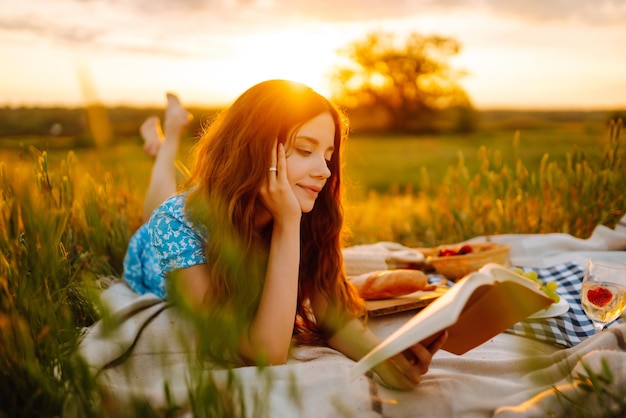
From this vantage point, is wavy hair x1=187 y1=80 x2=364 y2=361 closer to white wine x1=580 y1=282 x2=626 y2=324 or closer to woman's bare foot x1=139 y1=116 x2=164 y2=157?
white wine x1=580 y1=282 x2=626 y2=324

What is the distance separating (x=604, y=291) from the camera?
2.10 metres

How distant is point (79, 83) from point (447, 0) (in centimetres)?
717

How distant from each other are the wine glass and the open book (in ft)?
2.33

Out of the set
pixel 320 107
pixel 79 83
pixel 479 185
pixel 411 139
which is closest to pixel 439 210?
pixel 479 185

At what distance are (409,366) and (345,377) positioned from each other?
0.22m

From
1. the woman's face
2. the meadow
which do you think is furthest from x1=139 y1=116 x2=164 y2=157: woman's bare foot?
the woman's face

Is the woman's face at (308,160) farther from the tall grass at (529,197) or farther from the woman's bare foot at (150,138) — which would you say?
the woman's bare foot at (150,138)

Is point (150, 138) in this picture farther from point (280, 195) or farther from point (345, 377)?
point (345, 377)

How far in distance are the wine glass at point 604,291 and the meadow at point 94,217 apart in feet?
3.55

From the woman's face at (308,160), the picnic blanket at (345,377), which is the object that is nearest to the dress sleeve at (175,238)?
the picnic blanket at (345,377)

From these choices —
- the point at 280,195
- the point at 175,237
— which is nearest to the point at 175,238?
the point at 175,237

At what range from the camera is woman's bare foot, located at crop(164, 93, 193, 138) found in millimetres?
3719

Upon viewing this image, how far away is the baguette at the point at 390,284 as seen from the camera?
8.75 feet

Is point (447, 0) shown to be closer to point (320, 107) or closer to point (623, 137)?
point (623, 137)
